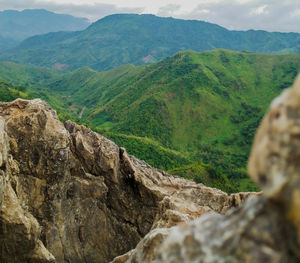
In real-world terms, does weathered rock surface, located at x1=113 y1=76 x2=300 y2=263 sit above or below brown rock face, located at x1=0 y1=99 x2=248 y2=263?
above

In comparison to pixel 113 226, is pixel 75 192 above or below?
above

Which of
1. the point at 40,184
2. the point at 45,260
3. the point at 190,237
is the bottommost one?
the point at 45,260

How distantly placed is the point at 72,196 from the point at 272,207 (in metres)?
22.0

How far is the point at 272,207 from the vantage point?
6145mm

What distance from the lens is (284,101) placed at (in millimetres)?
6031

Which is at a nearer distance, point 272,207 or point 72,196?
point 272,207

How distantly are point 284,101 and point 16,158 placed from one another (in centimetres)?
2203

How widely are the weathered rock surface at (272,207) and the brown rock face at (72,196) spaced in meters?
14.9

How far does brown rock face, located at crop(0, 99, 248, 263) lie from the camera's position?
70.3 ft

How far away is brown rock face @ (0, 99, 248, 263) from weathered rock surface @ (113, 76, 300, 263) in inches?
585

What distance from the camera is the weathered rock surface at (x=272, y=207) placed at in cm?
574

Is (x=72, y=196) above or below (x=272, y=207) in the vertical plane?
below

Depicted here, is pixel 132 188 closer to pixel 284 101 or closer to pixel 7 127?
pixel 7 127

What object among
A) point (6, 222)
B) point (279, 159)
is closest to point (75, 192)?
point (6, 222)
